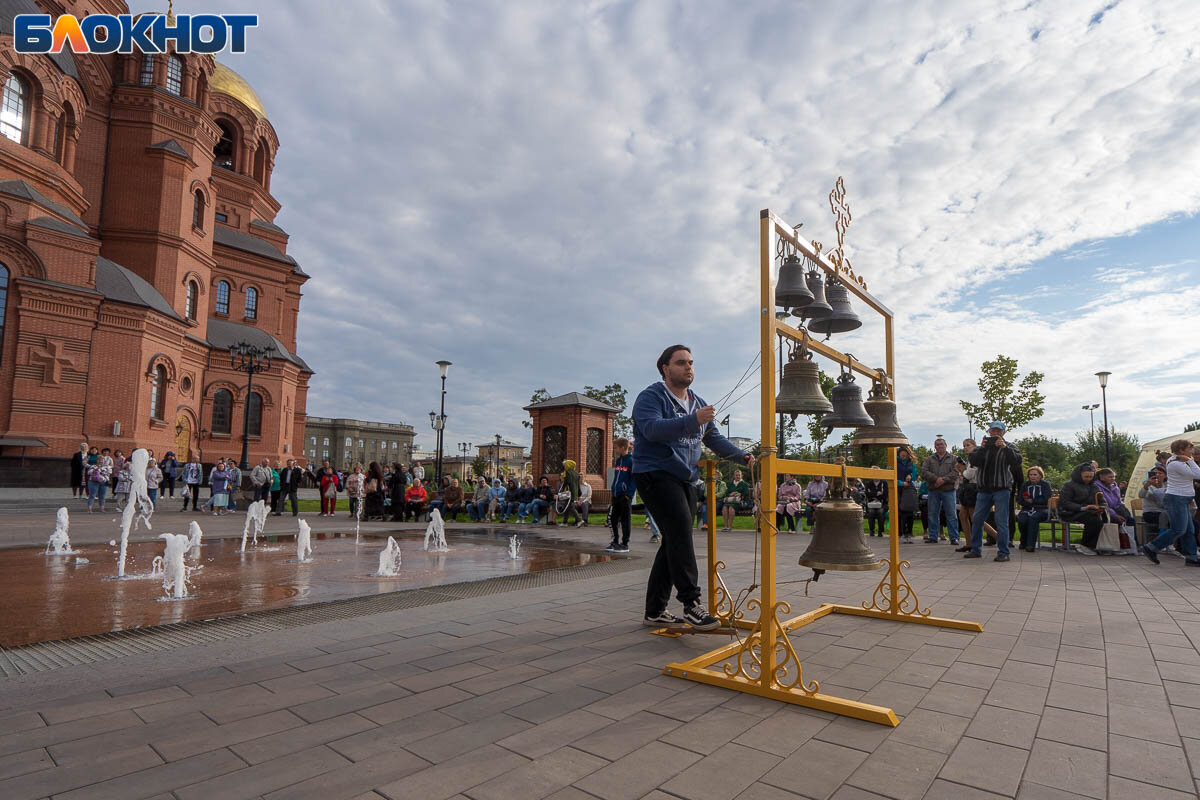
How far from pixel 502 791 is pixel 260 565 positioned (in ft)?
24.1

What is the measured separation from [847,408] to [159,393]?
3158cm

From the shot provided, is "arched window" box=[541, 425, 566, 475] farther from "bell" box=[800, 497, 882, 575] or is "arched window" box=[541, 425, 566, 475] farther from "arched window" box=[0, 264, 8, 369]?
"bell" box=[800, 497, 882, 575]

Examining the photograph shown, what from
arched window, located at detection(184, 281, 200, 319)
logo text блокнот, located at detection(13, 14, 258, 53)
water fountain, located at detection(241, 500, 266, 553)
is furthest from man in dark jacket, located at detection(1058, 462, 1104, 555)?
arched window, located at detection(184, 281, 200, 319)

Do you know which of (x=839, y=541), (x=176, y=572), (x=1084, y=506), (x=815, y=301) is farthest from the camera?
(x=1084, y=506)

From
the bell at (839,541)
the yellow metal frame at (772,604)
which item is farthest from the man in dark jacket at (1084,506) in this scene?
the bell at (839,541)

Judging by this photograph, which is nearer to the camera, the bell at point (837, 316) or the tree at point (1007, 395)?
the bell at point (837, 316)

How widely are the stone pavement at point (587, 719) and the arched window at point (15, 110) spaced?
3257cm

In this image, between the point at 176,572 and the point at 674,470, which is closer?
the point at 674,470

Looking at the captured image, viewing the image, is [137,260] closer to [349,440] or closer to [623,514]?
[623,514]

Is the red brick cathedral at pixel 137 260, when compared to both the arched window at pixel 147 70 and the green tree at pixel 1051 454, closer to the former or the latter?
the arched window at pixel 147 70

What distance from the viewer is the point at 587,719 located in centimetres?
281

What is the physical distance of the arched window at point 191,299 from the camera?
32919 mm

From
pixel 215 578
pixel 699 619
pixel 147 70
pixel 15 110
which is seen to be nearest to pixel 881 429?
pixel 699 619

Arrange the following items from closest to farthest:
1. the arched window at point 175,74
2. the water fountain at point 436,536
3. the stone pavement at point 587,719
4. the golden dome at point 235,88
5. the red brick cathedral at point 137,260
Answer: the stone pavement at point 587,719, the water fountain at point 436,536, the red brick cathedral at point 137,260, the arched window at point 175,74, the golden dome at point 235,88
